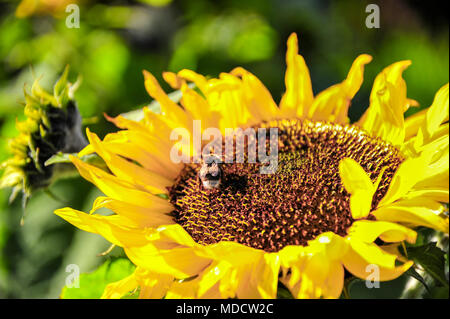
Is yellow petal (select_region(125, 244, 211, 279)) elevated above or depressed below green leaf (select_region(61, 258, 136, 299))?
above

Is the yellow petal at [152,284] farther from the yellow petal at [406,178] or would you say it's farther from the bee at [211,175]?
the yellow petal at [406,178]

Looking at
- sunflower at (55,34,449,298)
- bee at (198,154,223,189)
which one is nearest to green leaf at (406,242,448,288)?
sunflower at (55,34,449,298)

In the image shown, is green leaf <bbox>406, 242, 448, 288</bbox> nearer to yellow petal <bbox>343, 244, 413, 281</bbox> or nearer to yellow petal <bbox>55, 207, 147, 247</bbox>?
yellow petal <bbox>343, 244, 413, 281</bbox>

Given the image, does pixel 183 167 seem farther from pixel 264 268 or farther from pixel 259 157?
pixel 264 268

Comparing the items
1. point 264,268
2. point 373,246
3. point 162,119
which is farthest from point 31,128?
point 373,246

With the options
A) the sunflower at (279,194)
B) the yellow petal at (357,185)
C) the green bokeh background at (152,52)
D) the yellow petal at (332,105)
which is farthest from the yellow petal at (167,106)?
the green bokeh background at (152,52)
